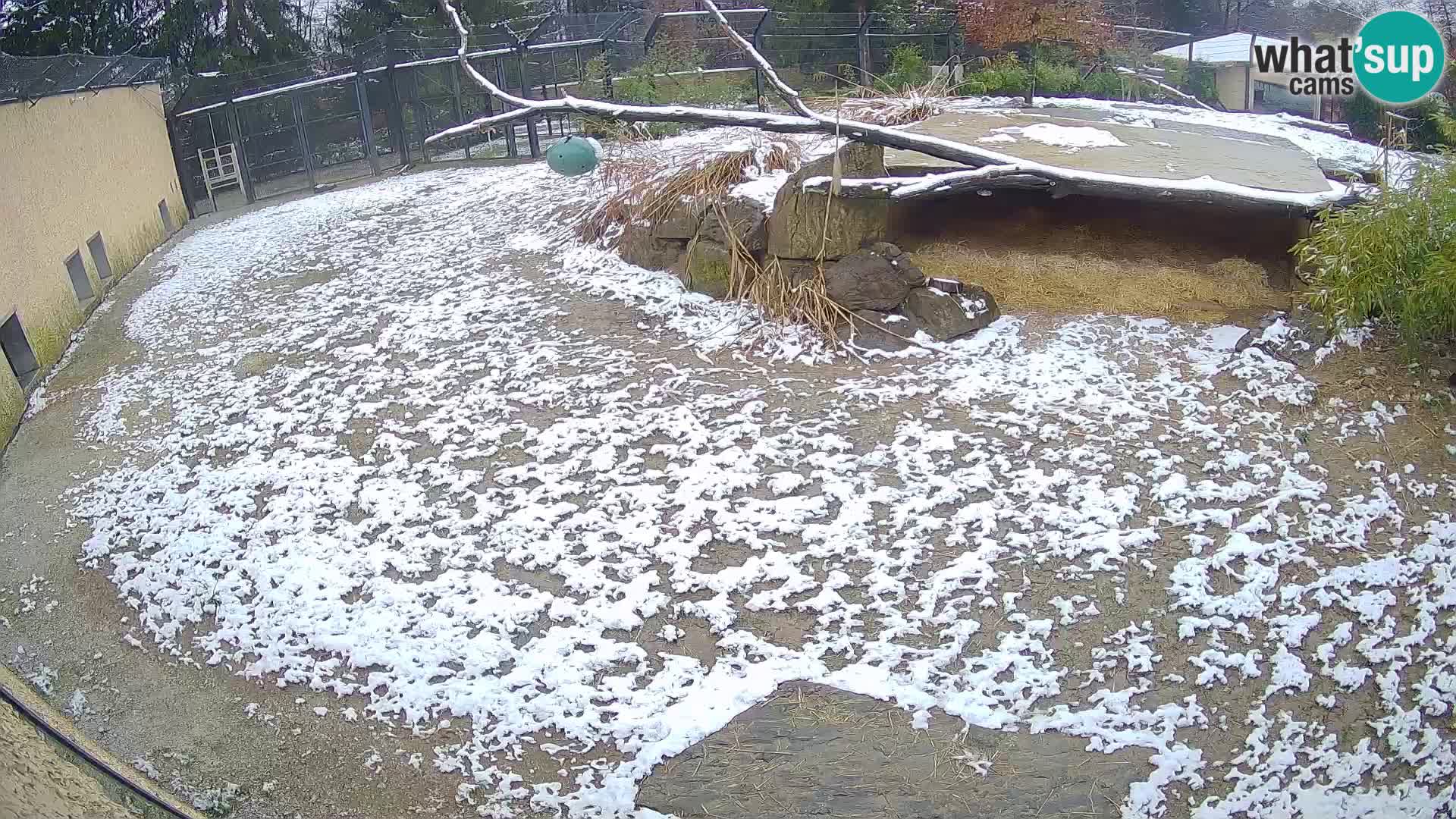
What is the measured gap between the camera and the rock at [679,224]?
21.6ft

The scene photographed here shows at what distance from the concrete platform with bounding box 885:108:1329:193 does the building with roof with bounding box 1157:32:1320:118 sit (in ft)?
24.0

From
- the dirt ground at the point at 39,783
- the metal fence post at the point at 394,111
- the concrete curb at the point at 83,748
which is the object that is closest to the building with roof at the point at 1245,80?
the metal fence post at the point at 394,111

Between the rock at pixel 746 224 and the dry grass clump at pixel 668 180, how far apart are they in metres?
0.22

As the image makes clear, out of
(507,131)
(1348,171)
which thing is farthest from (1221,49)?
(507,131)

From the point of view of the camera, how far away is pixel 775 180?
662cm

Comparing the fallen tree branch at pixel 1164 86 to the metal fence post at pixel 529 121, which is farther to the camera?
the fallen tree branch at pixel 1164 86

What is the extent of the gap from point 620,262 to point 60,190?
4.29 metres

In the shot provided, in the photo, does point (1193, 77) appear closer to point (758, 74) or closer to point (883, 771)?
point (758, 74)

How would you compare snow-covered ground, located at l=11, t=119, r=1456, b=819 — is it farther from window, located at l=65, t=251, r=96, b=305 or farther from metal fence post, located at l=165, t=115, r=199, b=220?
metal fence post, located at l=165, t=115, r=199, b=220

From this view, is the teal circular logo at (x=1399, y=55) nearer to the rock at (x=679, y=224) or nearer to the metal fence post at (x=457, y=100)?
the rock at (x=679, y=224)

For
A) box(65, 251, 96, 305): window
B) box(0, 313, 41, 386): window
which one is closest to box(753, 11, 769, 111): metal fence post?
box(65, 251, 96, 305): window

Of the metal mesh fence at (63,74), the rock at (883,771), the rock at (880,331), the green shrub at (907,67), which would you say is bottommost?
the rock at (883,771)

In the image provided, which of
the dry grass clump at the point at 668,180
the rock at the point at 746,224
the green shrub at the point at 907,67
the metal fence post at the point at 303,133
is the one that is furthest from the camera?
the green shrub at the point at 907,67

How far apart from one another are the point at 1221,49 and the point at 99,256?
1568 centimetres
